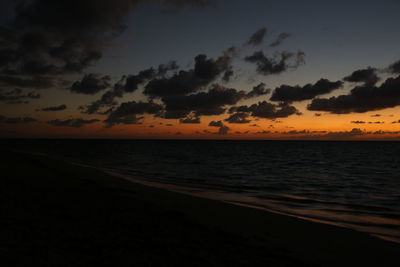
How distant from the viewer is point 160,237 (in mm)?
9000

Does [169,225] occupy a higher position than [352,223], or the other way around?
[169,225]

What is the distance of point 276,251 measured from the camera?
8.77 m

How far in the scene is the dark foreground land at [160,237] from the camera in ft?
23.2

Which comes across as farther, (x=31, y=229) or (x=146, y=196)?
(x=146, y=196)

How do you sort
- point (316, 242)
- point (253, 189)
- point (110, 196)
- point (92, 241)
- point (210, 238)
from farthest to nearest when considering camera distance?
point (253, 189), point (110, 196), point (316, 242), point (210, 238), point (92, 241)

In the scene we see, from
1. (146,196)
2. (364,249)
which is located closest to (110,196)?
(146,196)

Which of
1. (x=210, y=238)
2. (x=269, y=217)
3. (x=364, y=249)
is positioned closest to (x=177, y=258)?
(x=210, y=238)

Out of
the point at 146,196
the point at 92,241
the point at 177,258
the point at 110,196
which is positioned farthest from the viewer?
the point at 146,196

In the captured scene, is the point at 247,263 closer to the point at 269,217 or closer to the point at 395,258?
the point at 395,258

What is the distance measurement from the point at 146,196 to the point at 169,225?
7.31 metres

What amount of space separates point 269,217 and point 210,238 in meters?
5.12

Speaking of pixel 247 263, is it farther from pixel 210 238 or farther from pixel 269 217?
pixel 269 217

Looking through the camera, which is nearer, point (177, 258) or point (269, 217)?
point (177, 258)

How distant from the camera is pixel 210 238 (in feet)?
31.0
